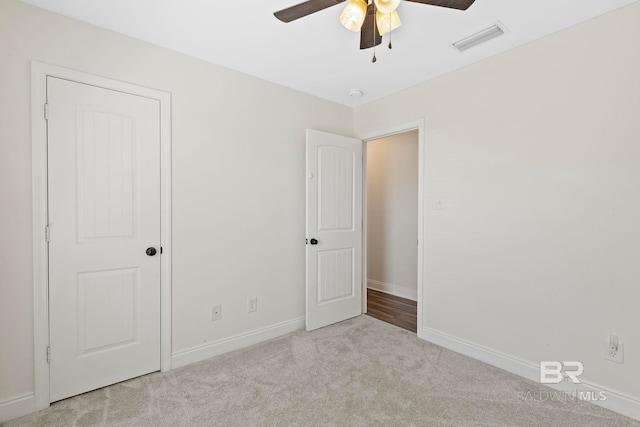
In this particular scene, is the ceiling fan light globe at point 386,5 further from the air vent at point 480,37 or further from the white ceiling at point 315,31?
the air vent at point 480,37

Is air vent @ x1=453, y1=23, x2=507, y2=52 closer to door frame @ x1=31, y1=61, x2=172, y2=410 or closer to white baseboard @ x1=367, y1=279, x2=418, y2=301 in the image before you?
door frame @ x1=31, y1=61, x2=172, y2=410

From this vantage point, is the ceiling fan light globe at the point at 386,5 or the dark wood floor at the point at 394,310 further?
the dark wood floor at the point at 394,310

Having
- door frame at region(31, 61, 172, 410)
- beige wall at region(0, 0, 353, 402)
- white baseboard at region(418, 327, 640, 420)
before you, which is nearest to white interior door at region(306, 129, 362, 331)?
beige wall at region(0, 0, 353, 402)

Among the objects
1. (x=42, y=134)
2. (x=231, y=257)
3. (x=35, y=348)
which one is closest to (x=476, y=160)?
(x=231, y=257)

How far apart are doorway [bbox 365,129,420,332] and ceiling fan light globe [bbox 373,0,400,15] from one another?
8.28 ft

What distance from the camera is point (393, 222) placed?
4.43m

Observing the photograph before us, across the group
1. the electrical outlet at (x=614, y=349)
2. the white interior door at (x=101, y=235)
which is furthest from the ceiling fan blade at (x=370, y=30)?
the electrical outlet at (x=614, y=349)

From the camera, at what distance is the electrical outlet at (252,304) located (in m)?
2.72

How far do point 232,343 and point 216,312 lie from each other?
33cm

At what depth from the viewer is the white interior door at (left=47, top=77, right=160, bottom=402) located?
188 cm

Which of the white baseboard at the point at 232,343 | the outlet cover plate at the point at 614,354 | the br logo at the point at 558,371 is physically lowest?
the white baseboard at the point at 232,343

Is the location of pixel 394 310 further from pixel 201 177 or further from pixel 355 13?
pixel 355 13

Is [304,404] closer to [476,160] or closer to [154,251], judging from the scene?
[154,251]

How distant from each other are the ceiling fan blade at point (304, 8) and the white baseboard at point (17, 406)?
2691 millimetres
